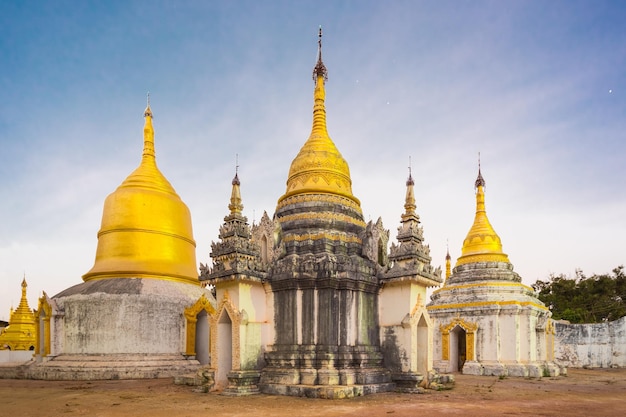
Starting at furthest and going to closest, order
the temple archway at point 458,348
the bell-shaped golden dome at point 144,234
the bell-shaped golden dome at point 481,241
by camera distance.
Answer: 1. the bell-shaped golden dome at point 481,241
2. the temple archway at point 458,348
3. the bell-shaped golden dome at point 144,234

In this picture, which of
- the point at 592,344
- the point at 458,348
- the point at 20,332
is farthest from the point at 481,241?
the point at 20,332

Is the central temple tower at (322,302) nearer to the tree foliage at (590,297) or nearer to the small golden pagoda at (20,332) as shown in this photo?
the small golden pagoda at (20,332)

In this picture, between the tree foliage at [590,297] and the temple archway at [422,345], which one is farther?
the tree foliage at [590,297]

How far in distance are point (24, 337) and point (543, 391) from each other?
35298 millimetres

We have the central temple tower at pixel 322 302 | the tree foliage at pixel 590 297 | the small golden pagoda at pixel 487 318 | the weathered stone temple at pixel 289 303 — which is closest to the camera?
the central temple tower at pixel 322 302

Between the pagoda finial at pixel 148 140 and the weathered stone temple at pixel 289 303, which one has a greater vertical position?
the pagoda finial at pixel 148 140

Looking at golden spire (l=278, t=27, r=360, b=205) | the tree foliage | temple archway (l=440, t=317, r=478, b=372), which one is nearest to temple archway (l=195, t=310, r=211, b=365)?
golden spire (l=278, t=27, r=360, b=205)

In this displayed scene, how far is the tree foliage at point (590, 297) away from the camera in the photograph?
155 ft

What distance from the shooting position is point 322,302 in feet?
48.5

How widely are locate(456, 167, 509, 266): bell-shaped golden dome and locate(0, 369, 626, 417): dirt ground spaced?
11.6 meters

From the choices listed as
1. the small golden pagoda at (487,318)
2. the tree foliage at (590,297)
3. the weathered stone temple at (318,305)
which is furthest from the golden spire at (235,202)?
the tree foliage at (590,297)

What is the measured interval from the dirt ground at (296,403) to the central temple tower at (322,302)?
94cm

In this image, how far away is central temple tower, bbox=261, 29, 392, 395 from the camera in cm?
1417

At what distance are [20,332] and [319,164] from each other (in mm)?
30761
